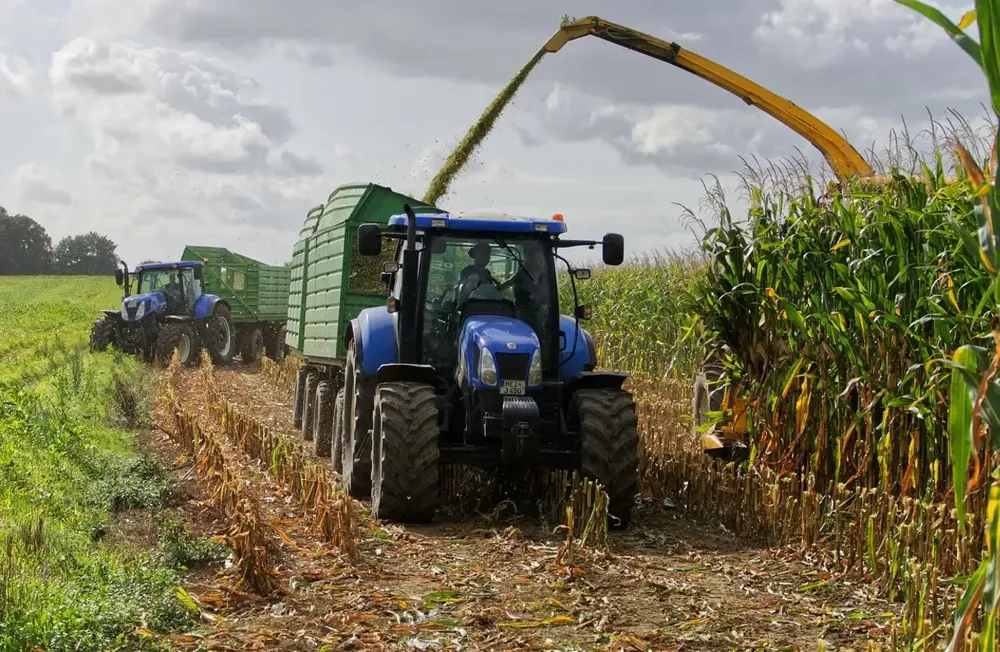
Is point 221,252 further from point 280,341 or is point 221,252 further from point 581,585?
point 581,585

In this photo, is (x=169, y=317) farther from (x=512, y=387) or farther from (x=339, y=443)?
(x=512, y=387)

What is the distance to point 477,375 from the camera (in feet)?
24.0

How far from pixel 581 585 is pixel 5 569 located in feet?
9.49

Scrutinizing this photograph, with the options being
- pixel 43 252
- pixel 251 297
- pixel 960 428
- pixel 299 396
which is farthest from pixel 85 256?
pixel 960 428

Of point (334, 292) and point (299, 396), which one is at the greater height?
point (334, 292)

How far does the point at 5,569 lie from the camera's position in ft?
18.2

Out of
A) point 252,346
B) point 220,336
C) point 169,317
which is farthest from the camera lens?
point 252,346

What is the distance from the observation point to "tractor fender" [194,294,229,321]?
69.5 ft

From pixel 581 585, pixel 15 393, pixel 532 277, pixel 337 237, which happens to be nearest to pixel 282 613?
pixel 581 585

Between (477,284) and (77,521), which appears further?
(477,284)

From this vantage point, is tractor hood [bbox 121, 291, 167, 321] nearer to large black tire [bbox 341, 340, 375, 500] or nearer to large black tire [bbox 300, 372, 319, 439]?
large black tire [bbox 300, 372, 319, 439]

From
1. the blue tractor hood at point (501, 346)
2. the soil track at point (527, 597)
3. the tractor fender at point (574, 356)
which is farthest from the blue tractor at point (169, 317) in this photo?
the soil track at point (527, 597)

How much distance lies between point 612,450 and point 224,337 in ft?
52.8

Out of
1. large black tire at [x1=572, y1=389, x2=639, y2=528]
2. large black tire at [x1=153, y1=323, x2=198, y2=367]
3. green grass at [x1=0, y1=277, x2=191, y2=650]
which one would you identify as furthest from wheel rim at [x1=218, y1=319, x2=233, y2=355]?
large black tire at [x1=572, y1=389, x2=639, y2=528]
